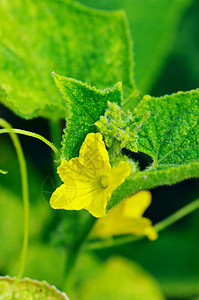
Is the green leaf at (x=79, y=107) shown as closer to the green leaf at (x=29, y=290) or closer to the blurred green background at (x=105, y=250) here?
the green leaf at (x=29, y=290)

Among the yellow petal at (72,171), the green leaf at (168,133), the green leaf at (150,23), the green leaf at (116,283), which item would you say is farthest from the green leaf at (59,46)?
the green leaf at (116,283)

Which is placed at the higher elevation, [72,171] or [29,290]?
[72,171]

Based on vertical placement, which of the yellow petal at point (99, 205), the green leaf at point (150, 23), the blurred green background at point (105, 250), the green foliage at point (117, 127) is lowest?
the yellow petal at point (99, 205)

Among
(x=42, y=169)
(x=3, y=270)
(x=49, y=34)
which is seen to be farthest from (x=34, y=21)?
(x=3, y=270)

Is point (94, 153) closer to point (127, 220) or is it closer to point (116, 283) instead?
point (127, 220)

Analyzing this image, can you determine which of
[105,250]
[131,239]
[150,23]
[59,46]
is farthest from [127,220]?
[150,23]

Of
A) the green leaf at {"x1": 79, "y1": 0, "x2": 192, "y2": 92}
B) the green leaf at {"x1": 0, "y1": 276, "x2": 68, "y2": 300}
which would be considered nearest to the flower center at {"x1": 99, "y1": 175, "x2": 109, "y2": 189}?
the green leaf at {"x1": 0, "y1": 276, "x2": 68, "y2": 300}

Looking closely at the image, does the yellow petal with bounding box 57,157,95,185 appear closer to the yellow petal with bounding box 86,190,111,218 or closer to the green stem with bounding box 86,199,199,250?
the yellow petal with bounding box 86,190,111,218
